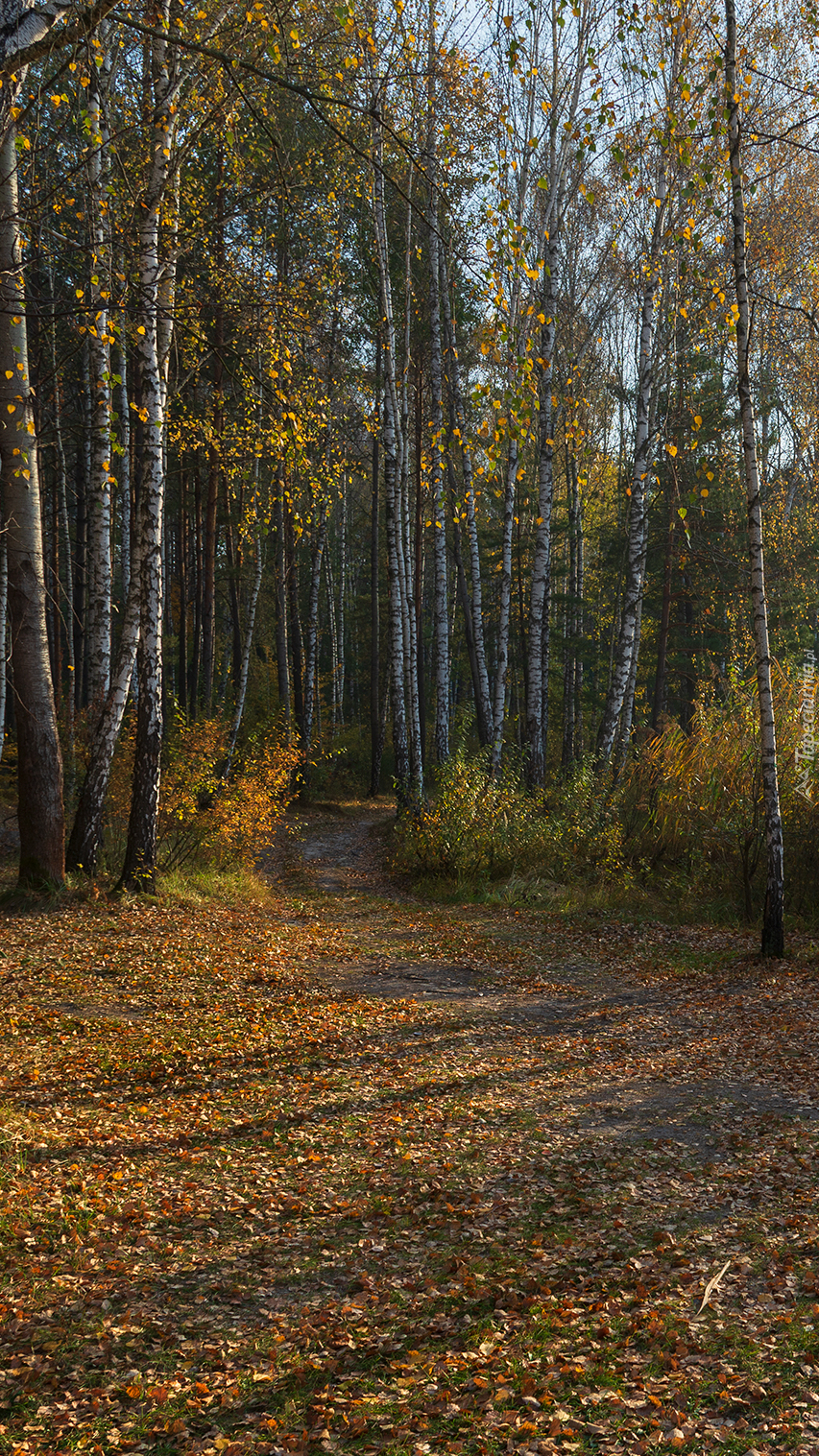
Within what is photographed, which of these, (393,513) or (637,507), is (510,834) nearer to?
(637,507)

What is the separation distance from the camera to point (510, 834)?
13.6 m

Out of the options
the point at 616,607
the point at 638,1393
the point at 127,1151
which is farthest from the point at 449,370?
the point at 638,1393

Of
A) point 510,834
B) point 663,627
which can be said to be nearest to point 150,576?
point 510,834

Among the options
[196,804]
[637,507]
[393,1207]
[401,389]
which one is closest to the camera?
[393,1207]

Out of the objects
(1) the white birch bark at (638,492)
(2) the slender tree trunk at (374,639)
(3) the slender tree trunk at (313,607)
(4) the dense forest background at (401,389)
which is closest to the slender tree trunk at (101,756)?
(4) the dense forest background at (401,389)

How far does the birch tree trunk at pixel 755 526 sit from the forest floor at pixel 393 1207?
0.92m

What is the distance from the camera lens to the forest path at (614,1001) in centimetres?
579

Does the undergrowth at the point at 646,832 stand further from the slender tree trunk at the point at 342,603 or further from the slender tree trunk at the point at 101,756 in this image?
the slender tree trunk at the point at 342,603

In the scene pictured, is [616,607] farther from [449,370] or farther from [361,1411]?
[361,1411]

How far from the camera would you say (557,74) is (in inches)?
585

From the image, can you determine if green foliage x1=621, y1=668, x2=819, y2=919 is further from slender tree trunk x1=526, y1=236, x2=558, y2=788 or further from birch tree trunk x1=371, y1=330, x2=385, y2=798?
birch tree trunk x1=371, y1=330, x2=385, y2=798

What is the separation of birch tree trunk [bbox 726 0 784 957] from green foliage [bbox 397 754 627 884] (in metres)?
Result: 3.45

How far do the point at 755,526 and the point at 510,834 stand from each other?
20.8 ft

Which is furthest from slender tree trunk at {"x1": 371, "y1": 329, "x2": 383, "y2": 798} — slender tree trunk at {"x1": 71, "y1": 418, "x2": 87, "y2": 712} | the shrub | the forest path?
the forest path
